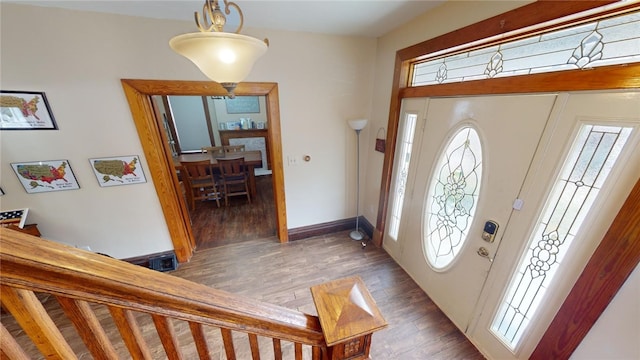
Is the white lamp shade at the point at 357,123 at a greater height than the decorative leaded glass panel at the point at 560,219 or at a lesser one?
greater

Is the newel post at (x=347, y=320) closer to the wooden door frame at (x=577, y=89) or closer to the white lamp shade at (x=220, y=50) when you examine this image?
the white lamp shade at (x=220, y=50)

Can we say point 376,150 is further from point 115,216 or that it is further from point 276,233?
point 115,216

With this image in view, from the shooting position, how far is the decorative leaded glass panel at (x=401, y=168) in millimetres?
2193

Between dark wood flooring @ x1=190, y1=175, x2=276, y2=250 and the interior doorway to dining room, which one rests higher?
the interior doorway to dining room

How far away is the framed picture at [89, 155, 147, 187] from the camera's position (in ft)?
6.74

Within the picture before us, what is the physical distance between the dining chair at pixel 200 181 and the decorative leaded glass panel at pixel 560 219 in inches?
156

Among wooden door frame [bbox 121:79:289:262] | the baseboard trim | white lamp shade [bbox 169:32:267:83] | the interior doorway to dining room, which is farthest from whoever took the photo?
the interior doorway to dining room

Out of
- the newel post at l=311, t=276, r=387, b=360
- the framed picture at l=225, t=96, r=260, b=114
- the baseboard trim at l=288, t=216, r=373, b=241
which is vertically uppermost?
the framed picture at l=225, t=96, r=260, b=114

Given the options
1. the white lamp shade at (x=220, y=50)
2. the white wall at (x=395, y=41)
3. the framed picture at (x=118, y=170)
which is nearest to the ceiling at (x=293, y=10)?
the white wall at (x=395, y=41)

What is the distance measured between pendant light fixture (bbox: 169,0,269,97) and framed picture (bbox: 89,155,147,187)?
1787 mm

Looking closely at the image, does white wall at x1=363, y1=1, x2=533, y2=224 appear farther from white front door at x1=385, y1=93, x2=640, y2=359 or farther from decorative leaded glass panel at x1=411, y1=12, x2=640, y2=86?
white front door at x1=385, y1=93, x2=640, y2=359

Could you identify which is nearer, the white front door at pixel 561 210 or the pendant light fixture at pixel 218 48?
the pendant light fixture at pixel 218 48

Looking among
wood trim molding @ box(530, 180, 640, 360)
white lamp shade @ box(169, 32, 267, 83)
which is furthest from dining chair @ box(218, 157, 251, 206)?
wood trim molding @ box(530, 180, 640, 360)

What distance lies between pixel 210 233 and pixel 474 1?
3.73m
